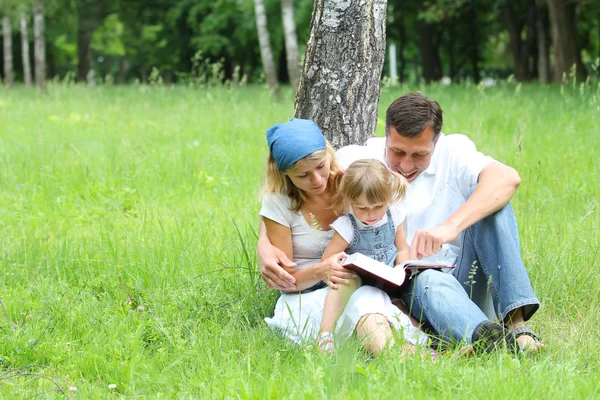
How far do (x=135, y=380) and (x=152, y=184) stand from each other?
325cm

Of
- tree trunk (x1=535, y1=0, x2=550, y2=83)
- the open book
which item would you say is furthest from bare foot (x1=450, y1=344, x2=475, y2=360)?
tree trunk (x1=535, y1=0, x2=550, y2=83)

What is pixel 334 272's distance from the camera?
3213 mm

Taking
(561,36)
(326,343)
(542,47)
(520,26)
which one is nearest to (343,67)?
(326,343)

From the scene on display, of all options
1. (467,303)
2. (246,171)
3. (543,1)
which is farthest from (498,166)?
(543,1)

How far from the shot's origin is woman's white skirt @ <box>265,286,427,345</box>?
318cm

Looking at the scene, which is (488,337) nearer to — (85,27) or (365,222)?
Result: (365,222)

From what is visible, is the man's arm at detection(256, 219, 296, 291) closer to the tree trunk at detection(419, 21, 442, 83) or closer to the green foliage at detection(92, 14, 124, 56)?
the tree trunk at detection(419, 21, 442, 83)

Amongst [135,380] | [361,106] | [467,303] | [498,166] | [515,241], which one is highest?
[361,106]

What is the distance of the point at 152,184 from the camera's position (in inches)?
237

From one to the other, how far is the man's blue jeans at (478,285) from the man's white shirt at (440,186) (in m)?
0.14

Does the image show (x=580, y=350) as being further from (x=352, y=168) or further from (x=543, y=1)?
(x=543, y=1)

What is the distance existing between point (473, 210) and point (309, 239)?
2.58ft

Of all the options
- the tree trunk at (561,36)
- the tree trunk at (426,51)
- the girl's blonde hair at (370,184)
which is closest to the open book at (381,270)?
the girl's blonde hair at (370,184)

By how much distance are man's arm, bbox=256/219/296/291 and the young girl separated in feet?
0.65
